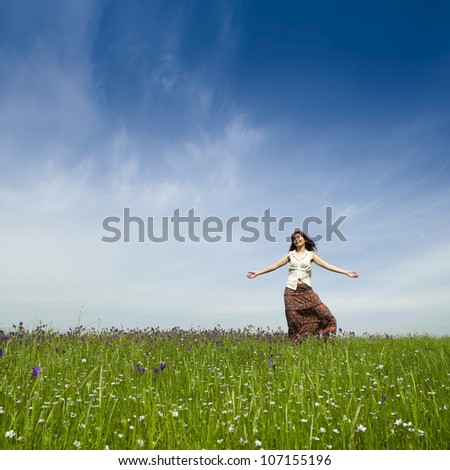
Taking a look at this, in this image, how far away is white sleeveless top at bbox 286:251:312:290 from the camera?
12047 mm

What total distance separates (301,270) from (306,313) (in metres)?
1.20

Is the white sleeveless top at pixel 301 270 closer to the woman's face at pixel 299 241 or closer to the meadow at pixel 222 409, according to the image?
the woman's face at pixel 299 241

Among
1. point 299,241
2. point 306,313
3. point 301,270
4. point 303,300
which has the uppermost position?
point 299,241

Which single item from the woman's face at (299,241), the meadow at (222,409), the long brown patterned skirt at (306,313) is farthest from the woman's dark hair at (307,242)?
the meadow at (222,409)

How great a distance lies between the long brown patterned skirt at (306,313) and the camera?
39.5 feet

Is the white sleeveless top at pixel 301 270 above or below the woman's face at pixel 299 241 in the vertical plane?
below

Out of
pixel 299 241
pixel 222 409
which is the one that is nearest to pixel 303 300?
pixel 299 241

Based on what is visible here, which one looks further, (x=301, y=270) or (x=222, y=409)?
(x=301, y=270)

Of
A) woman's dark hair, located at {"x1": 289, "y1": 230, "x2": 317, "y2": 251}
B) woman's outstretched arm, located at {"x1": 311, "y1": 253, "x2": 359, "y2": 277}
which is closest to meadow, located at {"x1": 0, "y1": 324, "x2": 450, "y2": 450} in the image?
woman's outstretched arm, located at {"x1": 311, "y1": 253, "x2": 359, "y2": 277}

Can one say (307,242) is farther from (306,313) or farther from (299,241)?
(306,313)

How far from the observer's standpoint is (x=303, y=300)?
1205cm

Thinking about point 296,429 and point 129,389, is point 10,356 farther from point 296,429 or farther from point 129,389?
point 296,429
